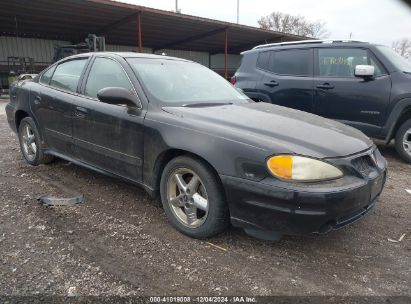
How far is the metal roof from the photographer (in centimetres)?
1672

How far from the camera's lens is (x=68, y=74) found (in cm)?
429

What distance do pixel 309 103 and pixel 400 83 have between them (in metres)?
1.40

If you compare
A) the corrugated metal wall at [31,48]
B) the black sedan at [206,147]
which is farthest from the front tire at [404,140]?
the corrugated metal wall at [31,48]

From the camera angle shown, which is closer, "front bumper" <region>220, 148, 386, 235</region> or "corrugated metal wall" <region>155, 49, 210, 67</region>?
"front bumper" <region>220, 148, 386, 235</region>

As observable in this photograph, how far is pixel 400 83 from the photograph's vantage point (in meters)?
5.29

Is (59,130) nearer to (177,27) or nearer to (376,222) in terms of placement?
(376,222)

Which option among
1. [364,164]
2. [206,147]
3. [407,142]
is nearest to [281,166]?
[206,147]

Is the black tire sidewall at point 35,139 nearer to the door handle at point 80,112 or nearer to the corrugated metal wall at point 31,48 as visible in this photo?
the door handle at point 80,112

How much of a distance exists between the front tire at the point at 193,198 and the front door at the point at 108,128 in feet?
1.27

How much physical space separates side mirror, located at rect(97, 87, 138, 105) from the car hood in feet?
1.17

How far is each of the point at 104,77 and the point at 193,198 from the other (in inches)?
67.8

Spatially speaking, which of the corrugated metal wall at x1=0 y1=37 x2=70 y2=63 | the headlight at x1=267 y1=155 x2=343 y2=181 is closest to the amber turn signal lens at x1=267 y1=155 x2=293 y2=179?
the headlight at x1=267 y1=155 x2=343 y2=181

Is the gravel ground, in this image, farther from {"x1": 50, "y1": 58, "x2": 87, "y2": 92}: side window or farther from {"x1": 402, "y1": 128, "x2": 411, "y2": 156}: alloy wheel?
{"x1": 402, "y1": 128, "x2": 411, "y2": 156}: alloy wheel

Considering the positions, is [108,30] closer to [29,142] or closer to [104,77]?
[29,142]
